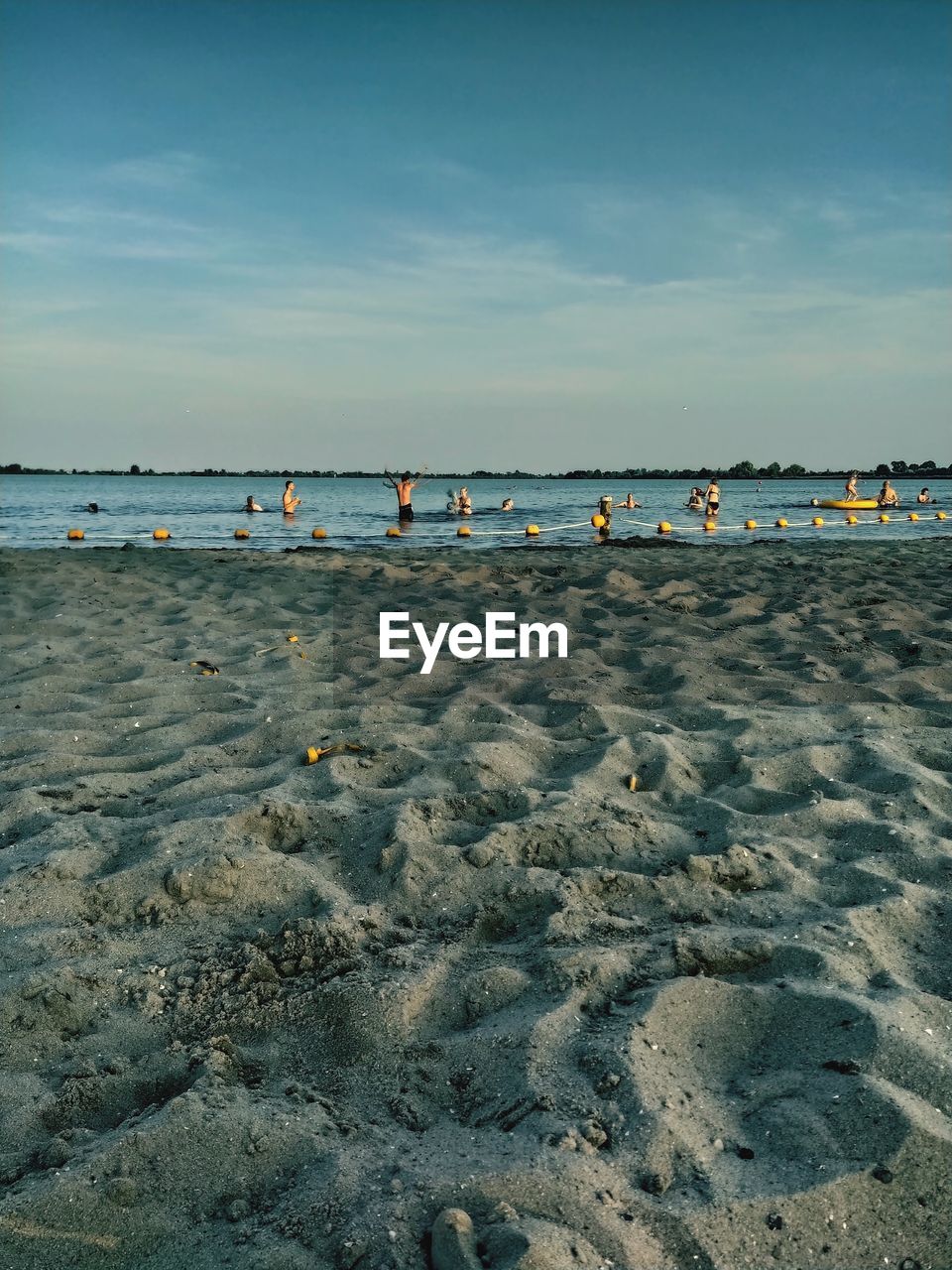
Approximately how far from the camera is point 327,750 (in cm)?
391

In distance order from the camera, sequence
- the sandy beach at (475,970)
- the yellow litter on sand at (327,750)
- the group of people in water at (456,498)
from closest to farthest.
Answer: the sandy beach at (475,970), the yellow litter on sand at (327,750), the group of people in water at (456,498)

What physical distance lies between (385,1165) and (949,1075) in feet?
4.01

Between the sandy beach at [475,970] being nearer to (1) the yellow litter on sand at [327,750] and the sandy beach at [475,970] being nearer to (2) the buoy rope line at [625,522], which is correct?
(1) the yellow litter on sand at [327,750]

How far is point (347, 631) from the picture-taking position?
6582mm

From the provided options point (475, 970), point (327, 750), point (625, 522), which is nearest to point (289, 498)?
point (625, 522)

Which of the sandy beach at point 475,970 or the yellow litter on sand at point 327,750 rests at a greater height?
the yellow litter on sand at point 327,750

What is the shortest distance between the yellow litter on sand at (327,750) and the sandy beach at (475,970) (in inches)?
1.2

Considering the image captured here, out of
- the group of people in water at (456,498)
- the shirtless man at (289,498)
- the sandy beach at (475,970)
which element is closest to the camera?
the sandy beach at (475,970)

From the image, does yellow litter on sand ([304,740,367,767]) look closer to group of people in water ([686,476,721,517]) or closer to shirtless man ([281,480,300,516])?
group of people in water ([686,476,721,517])

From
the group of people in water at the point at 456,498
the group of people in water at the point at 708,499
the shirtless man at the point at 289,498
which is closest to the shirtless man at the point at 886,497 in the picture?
the group of people in water at the point at 456,498

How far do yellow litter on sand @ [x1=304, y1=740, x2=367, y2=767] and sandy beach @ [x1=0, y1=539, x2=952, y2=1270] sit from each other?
0.03 metres

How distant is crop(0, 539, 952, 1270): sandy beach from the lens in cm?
165

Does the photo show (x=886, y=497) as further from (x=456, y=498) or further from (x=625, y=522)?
(x=456, y=498)

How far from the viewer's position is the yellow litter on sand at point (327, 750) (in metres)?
3.82
